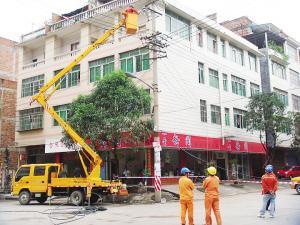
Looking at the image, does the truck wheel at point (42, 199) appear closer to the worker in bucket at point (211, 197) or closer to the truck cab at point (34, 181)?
the truck cab at point (34, 181)

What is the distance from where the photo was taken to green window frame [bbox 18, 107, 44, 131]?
33094mm

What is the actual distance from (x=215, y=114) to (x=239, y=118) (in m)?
4.50

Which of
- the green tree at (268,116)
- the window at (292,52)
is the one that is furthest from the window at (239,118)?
the window at (292,52)

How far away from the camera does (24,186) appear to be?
20719mm

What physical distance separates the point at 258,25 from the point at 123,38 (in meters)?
19.5

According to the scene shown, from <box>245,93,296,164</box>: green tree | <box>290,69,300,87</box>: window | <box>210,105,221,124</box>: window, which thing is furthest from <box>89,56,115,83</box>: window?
<box>290,69,300,87</box>: window

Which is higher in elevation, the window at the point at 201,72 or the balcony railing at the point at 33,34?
the balcony railing at the point at 33,34

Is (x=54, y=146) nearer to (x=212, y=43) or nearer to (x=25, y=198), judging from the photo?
(x=25, y=198)

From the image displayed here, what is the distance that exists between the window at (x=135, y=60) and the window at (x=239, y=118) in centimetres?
1208

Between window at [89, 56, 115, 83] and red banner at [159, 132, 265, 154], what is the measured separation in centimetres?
689

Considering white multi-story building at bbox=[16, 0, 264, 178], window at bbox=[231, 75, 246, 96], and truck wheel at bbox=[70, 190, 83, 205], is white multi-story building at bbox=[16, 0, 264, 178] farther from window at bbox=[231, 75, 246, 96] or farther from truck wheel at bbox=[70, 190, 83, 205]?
truck wheel at bbox=[70, 190, 83, 205]

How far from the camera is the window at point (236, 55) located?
3606cm

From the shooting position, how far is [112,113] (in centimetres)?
2191

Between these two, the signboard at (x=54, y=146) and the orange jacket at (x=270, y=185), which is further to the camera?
the signboard at (x=54, y=146)
